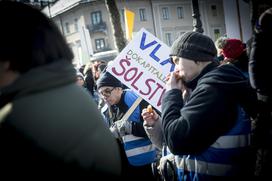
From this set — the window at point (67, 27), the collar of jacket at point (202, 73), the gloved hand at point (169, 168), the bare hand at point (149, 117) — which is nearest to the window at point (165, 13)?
the window at point (67, 27)

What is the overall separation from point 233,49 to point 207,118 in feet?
7.28

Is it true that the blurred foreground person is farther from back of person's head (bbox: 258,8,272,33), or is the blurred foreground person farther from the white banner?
the white banner

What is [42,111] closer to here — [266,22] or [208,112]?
[208,112]

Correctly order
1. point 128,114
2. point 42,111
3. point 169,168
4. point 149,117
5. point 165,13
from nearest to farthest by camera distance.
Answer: point 42,111 → point 169,168 → point 149,117 → point 128,114 → point 165,13

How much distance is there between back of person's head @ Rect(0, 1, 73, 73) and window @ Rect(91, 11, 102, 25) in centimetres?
4041

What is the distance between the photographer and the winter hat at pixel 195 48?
2.06m

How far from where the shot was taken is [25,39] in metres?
1.11

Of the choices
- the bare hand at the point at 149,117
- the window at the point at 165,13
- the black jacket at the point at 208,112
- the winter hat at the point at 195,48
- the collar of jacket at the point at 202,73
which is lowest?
the bare hand at the point at 149,117

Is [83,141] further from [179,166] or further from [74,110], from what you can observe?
[179,166]

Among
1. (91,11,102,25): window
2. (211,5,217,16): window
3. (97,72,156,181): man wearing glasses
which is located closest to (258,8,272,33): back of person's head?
(97,72,156,181): man wearing glasses

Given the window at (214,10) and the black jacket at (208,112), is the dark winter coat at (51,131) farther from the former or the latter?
the window at (214,10)

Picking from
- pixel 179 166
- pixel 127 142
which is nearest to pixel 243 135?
pixel 179 166

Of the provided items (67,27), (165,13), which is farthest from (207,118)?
(67,27)

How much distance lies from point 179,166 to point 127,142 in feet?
3.90
